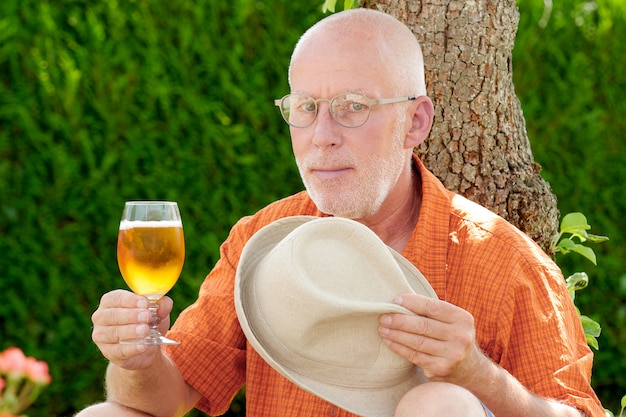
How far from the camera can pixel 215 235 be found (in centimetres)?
524

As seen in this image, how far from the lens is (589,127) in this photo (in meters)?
5.62

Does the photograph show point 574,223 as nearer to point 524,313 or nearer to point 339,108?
point 524,313

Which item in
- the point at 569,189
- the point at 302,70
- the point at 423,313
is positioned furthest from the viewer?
the point at 569,189

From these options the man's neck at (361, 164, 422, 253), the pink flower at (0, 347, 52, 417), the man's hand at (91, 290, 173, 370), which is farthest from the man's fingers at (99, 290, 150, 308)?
the pink flower at (0, 347, 52, 417)

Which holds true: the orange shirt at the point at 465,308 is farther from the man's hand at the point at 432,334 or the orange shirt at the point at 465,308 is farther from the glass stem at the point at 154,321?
the glass stem at the point at 154,321

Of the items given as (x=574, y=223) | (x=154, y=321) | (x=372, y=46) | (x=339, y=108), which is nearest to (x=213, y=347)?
(x=154, y=321)

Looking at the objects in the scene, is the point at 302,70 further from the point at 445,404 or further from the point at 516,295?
the point at 445,404

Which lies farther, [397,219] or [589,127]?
[589,127]

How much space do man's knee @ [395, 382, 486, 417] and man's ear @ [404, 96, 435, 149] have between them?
0.98 meters

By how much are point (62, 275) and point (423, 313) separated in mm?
3160

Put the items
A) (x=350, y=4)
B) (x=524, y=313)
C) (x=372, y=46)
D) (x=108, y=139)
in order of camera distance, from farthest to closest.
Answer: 1. (x=108, y=139)
2. (x=350, y=4)
3. (x=372, y=46)
4. (x=524, y=313)

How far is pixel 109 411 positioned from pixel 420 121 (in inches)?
52.9

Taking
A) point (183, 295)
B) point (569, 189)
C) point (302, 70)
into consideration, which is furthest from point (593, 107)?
Answer: point (302, 70)

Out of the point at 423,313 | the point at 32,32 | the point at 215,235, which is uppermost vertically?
the point at 32,32
